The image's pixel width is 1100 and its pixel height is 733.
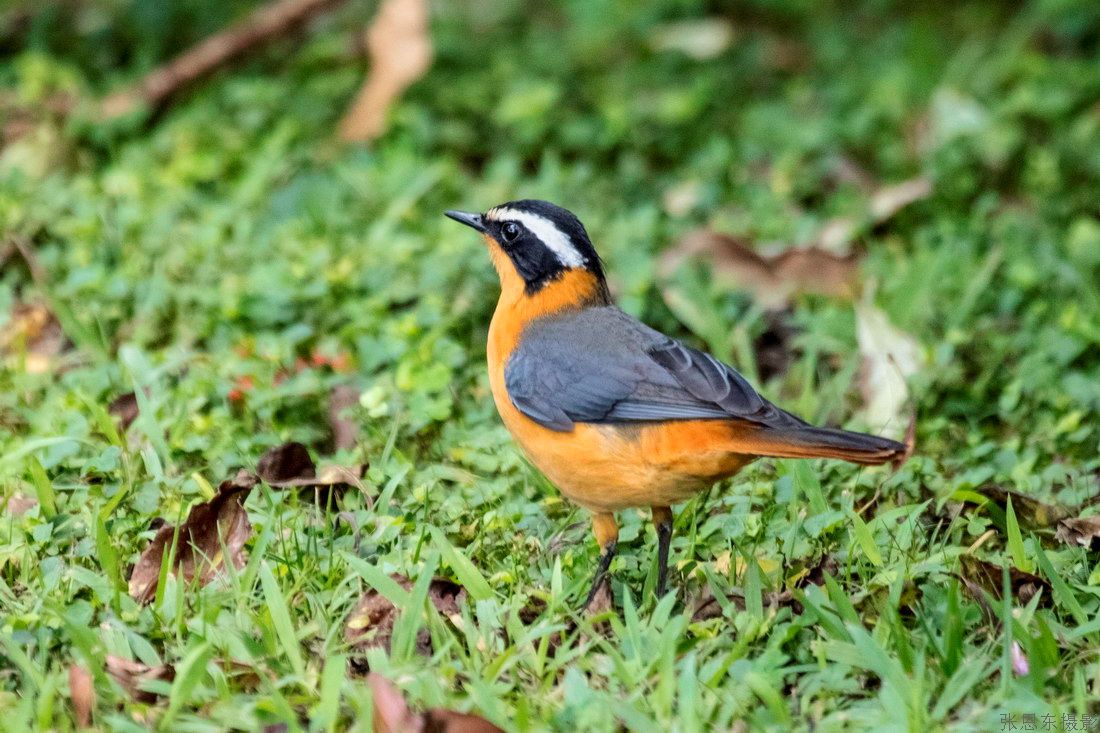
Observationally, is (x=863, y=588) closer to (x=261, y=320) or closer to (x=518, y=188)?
(x=261, y=320)

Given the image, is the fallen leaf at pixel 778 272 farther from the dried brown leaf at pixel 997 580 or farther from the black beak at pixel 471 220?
the dried brown leaf at pixel 997 580

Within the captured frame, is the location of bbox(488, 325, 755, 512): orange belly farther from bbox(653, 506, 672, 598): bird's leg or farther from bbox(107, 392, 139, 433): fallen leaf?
bbox(107, 392, 139, 433): fallen leaf

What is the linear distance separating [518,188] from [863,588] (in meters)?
4.04

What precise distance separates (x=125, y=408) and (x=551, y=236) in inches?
75.9

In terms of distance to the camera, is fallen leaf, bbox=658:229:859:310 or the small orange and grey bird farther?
fallen leaf, bbox=658:229:859:310

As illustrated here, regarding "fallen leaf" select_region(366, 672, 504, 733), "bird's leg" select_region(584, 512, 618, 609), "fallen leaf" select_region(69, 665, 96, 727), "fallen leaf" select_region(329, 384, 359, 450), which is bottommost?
"fallen leaf" select_region(329, 384, 359, 450)

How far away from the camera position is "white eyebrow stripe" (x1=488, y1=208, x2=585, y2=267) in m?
5.45

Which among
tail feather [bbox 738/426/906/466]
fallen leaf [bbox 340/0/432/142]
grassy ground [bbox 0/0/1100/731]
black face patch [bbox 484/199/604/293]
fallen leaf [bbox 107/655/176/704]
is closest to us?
fallen leaf [bbox 107/655/176/704]

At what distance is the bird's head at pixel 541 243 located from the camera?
545 centimetres

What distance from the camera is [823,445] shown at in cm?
442

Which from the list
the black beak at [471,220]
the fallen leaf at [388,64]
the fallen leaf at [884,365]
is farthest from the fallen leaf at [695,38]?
→ the black beak at [471,220]

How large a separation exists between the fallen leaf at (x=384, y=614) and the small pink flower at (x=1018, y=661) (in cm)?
173

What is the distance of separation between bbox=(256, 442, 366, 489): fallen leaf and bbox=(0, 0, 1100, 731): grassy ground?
0.08 meters

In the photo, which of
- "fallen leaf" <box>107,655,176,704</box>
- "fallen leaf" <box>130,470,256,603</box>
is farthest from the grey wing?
"fallen leaf" <box>107,655,176,704</box>
